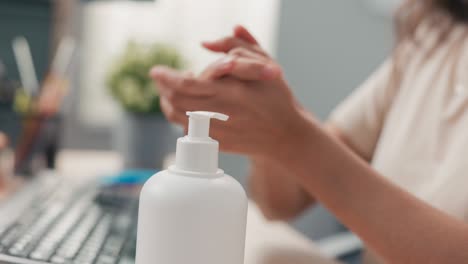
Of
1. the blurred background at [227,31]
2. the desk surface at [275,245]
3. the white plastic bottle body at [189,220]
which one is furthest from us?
the blurred background at [227,31]

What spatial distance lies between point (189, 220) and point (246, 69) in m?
0.18

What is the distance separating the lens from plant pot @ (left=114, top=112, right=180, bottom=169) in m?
1.14

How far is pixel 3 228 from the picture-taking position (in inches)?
20.8

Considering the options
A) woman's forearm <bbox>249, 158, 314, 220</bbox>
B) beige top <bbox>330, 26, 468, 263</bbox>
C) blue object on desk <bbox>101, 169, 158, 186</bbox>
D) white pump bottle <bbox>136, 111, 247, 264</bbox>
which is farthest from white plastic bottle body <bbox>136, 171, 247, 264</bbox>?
blue object on desk <bbox>101, 169, 158, 186</bbox>

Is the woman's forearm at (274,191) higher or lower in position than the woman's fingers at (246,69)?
lower

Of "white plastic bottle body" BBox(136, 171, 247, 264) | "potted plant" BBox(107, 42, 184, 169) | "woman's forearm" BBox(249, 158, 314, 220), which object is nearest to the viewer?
"white plastic bottle body" BBox(136, 171, 247, 264)

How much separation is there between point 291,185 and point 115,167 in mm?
560

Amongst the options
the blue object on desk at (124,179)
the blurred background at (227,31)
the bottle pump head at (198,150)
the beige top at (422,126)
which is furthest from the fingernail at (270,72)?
the blurred background at (227,31)

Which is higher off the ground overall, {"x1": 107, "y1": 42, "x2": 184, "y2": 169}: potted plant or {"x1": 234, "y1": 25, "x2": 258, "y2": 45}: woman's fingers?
{"x1": 234, "y1": 25, "x2": 258, "y2": 45}: woman's fingers

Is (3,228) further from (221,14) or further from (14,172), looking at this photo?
(221,14)

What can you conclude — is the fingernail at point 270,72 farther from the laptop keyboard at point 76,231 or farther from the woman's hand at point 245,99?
the laptop keyboard at point 76,231

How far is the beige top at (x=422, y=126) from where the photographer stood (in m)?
0.62

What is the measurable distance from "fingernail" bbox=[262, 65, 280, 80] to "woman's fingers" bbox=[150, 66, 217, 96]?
0.05m

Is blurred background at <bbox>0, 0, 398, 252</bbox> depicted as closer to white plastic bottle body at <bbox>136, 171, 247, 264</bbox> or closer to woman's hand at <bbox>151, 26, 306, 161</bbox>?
woman's hand at <bbox>151, 26, 306, 161</bbox>
